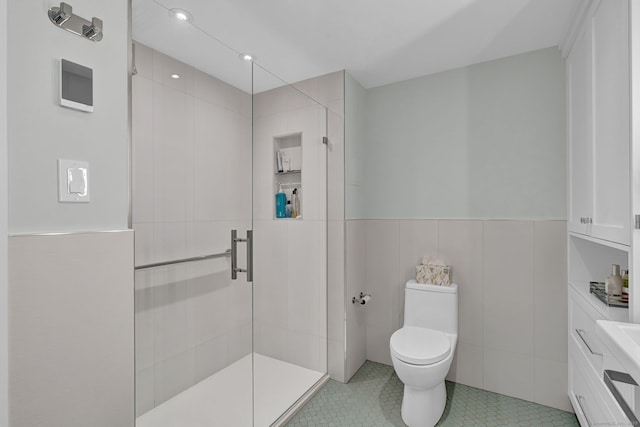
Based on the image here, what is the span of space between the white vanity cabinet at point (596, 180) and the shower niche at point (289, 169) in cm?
153

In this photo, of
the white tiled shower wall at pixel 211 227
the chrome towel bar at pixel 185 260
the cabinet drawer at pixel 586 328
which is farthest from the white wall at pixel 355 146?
the cabinet drawer at pixel 586 328

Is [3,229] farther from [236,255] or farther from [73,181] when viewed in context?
[236,255]

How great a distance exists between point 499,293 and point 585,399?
2.27ft

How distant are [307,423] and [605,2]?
99.6 inches

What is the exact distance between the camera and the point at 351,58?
2158mm

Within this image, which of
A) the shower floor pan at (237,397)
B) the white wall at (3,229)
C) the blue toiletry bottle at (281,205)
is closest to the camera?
the white wall at (3,229)

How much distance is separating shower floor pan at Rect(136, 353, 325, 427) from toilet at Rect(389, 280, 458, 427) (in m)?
0.70

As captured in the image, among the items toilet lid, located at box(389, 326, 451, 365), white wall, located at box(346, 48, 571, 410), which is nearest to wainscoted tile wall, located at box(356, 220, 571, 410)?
white wall, located at box(346, 48, 571, 410)

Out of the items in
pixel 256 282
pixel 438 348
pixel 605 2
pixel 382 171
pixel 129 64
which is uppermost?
pixel 605 2

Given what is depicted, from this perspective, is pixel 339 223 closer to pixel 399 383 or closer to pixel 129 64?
pixel 399 383

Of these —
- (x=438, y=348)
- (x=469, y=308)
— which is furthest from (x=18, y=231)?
(x=469, y=308)

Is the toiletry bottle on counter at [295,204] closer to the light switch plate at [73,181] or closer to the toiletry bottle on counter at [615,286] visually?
the light switch plate at [73,181]

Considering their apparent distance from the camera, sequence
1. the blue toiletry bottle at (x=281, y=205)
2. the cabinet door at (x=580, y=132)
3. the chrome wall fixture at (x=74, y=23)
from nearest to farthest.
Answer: the chrome wall fixture at (x=74, y=23) → the cabinet door at (x=580, y=132) → the blue toiletry bottle at (x=281, y=205)

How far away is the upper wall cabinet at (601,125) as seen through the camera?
1.18m
